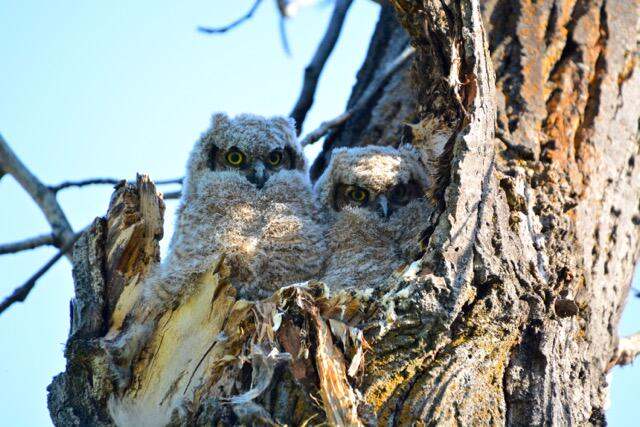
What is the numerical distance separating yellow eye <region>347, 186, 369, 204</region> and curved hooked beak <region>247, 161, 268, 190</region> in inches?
16.1

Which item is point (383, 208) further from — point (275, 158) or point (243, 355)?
point (243, 355)

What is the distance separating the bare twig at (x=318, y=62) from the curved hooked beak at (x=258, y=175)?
1026mm

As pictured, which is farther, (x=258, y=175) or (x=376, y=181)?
(x=258, y=175)

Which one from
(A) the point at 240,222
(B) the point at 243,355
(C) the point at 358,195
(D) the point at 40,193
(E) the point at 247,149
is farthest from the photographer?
(D) the point at 40,193

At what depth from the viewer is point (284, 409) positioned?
2.34 m

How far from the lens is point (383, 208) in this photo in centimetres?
349

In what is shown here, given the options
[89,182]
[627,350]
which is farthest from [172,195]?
[627,350]

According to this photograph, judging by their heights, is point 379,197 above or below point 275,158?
below

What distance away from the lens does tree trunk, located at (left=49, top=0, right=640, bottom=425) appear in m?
2.40

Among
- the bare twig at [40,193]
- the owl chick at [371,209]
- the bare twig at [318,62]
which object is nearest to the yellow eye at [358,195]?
the owl chick at [371,209]

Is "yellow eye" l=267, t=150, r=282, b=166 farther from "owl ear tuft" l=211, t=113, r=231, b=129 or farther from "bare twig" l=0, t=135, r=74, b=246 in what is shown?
"bare twig" l=0, t=135, r=74, b=246

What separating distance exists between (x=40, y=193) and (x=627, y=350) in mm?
3217

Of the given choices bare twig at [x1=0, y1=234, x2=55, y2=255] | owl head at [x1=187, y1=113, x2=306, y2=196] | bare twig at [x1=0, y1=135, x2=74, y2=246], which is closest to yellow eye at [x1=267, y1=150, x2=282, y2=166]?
owl head at [x1=187, y1=113, x2=306, y2=196]

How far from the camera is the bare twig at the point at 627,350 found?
12.4 ft
